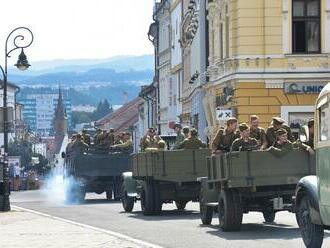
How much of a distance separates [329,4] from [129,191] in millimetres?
14815

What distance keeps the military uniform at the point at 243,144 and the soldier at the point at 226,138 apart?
105 centimetres

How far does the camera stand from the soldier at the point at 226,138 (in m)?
19.6

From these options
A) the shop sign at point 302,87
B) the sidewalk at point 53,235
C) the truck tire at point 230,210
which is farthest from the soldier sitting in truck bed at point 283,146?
the shop sign at point 302,87

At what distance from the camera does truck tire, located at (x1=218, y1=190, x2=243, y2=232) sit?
60.6 ft

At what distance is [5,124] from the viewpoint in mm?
30625

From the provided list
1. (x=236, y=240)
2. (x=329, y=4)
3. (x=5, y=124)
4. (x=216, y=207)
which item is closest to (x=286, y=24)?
(x=329, y=4)

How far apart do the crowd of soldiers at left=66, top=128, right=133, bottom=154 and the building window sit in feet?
26.4

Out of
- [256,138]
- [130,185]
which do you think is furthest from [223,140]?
[130,185]

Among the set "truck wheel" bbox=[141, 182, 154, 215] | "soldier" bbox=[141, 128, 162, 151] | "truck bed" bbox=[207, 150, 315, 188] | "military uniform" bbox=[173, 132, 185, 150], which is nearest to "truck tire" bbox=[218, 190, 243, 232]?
"truck bed" bbox=[207, 150, 315, 188]

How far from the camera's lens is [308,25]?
39.8 meters

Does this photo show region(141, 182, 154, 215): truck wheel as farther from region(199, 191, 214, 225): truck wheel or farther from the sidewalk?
region(199, 191, 214, 225): truck wheel

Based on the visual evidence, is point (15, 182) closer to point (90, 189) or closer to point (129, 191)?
point (90, 189)

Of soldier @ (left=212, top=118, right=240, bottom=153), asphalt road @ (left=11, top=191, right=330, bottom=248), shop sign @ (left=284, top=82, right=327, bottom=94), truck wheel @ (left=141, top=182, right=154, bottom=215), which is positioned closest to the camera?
asphalt road @ (left=11, top=191, right=330, bottom=248)

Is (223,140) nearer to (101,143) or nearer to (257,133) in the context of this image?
(257,133)
